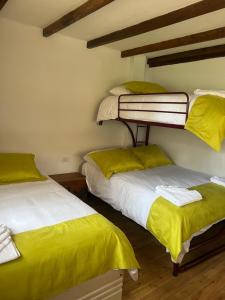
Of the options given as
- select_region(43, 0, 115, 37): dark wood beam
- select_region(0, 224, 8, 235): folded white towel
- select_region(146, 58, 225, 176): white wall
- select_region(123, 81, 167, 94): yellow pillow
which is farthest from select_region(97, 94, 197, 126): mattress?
select_region(0, 224, 8, 235): folded white towel

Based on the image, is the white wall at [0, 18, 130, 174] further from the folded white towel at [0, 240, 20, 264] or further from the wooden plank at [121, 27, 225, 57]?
the folded white towel at [0, 240, 20, 264]

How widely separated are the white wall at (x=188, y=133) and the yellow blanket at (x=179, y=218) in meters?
0.94

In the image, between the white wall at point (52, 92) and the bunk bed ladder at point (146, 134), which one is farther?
the bunk bed ladder at point (146, 134)

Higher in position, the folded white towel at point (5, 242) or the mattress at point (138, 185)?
the folded white towel at point (5, 242)

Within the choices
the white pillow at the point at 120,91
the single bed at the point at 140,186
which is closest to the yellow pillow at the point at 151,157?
the single bed at the point at 140,186

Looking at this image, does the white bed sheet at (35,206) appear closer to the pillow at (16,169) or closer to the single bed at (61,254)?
the single bed at (61,254)

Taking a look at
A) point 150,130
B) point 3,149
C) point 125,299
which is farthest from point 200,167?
point 3,149

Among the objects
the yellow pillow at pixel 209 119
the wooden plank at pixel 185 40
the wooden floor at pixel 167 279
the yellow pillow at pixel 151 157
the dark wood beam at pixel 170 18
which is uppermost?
the dark wood beam at pixel 170 18

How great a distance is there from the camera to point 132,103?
10.2ft

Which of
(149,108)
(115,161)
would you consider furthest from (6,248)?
(149,108)

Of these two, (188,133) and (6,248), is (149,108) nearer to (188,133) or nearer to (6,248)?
(188,133)

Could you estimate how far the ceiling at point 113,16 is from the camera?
2043 millimetres

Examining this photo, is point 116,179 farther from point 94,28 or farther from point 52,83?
point 94,28

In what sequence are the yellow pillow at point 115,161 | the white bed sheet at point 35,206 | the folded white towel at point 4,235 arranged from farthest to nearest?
1. the yellow pillow at point 115,161
2. the white bed sheet at point 35,206
3. the folded white towel at point 4,235
